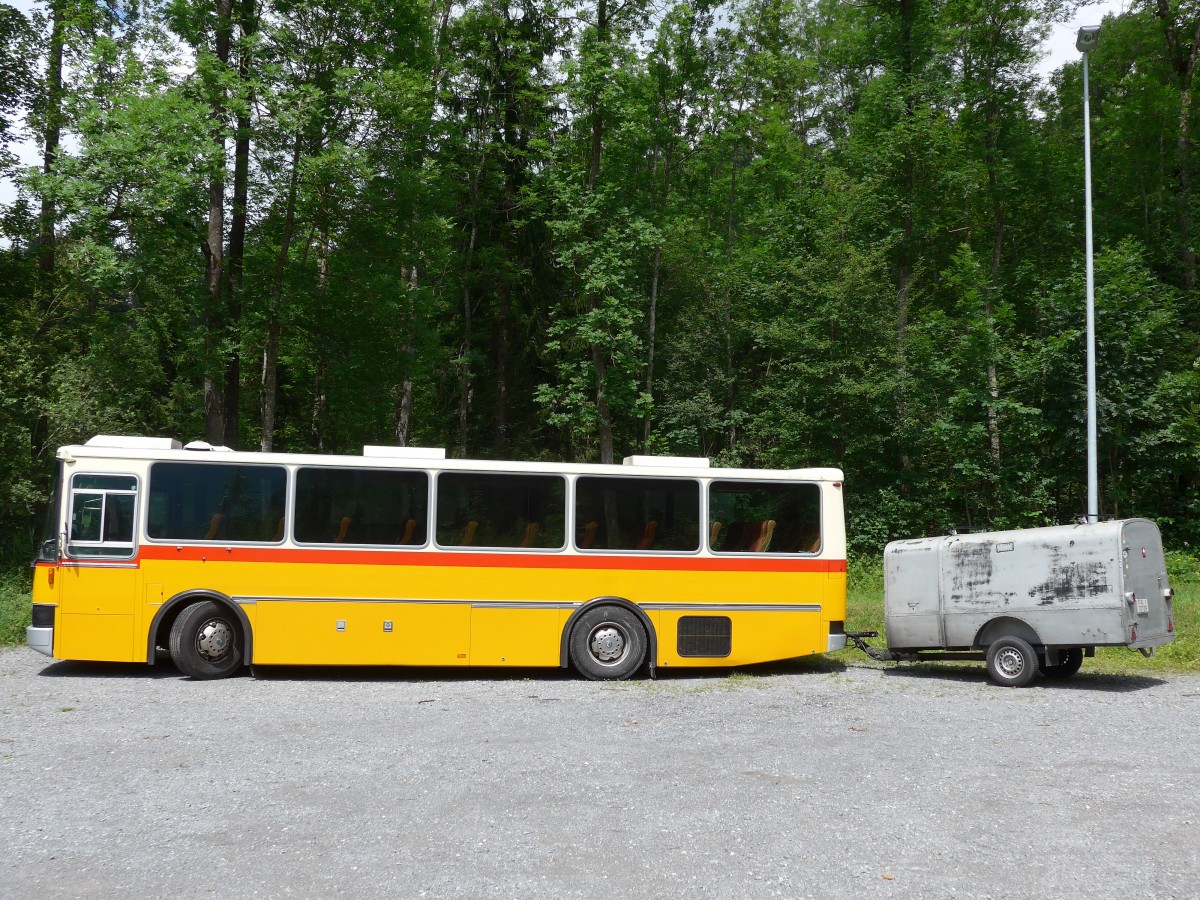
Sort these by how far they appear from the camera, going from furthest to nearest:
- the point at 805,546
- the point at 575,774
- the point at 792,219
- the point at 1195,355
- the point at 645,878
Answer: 1. the point at 792,219
2. the point at 1195,355
3. the point at 805,546
4. the point at 575,774
5. the point at 645,878

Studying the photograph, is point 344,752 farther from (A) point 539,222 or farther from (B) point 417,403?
(B) point 417,403

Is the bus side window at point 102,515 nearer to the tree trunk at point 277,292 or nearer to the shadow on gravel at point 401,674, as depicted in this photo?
the shadow on gravel at point 401,674

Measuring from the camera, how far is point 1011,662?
40.8 ft

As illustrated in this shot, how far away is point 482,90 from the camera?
31531mm

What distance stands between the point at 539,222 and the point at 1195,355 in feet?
62.7

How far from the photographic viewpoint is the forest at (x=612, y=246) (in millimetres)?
21734

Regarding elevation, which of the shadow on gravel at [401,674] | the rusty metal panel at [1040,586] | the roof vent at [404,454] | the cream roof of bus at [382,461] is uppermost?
the roof vent at [404,454]

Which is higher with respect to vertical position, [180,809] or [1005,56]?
[1005,56]

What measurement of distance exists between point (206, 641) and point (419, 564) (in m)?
2.80

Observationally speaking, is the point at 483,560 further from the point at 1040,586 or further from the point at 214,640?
the point at 1040,586

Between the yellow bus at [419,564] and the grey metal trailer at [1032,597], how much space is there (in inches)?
45.7

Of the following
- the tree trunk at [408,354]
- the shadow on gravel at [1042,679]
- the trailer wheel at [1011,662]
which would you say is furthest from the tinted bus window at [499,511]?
the tree trunk at [408,354]

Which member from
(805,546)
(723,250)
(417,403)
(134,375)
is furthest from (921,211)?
(134,375)

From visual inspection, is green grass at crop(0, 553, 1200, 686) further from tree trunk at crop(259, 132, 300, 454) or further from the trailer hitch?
tree trunk at crop(259, 132, 300, 454)
